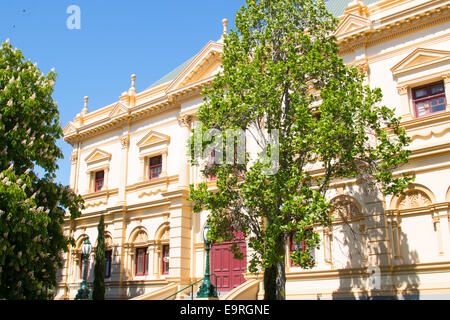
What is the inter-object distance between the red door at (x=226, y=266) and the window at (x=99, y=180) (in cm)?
972

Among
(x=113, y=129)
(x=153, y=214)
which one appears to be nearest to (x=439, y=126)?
(x=153, y=214)

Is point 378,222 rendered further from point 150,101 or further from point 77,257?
point 77,257

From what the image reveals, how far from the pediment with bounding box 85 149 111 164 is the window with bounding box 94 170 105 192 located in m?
0.84

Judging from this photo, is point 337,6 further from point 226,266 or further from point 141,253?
point 141,253

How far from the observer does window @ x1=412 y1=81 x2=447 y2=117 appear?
17.3 metres

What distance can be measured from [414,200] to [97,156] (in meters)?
19.1

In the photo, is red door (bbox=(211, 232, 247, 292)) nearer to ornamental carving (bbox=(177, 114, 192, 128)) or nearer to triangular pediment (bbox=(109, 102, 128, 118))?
ornamental carving (bbox=(177, 114, 192, 128))

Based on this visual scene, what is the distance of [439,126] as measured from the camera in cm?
1672

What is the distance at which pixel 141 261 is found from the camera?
80.9ft

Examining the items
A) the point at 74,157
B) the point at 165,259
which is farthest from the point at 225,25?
the point at 74,157

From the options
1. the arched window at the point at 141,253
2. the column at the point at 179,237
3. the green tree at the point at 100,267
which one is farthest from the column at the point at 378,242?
the green tree at the point at 100,267

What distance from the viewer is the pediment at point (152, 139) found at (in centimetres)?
2521

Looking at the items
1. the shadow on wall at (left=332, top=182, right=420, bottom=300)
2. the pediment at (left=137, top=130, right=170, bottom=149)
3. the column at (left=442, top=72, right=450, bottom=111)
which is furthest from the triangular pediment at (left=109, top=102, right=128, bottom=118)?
the column at (left=442, top=72, right=450, bottom=111)

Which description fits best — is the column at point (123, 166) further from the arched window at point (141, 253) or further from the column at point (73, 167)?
the column at point (73, 167)
